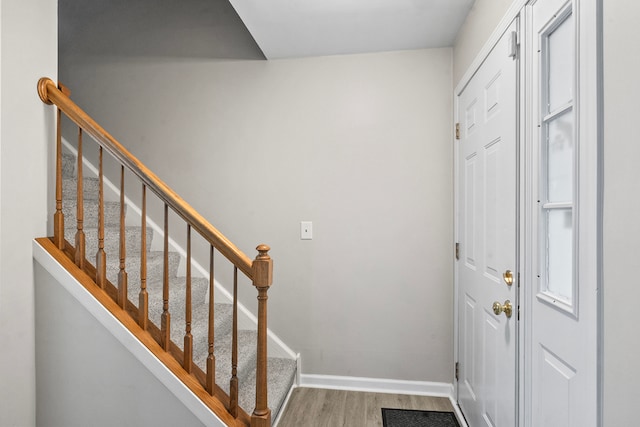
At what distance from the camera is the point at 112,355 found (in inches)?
66.6

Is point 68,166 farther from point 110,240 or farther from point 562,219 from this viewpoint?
point 562,219

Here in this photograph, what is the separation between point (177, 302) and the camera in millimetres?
2176

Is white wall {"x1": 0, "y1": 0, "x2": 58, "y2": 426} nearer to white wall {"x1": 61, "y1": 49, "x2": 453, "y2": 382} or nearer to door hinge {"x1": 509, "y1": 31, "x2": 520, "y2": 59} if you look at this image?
white wall {"x1": 61, "y1": 49, "x2": 453, "y2": 382}

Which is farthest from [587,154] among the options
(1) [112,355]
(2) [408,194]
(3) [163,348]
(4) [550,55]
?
(1) [112,355]

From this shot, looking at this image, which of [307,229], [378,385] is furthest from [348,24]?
[378,385]

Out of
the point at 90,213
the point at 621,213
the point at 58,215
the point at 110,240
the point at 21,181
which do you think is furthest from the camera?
the point at 90,213

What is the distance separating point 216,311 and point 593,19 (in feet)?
7.97

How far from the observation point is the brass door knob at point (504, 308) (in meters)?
1.44

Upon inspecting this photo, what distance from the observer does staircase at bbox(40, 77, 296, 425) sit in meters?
2.02

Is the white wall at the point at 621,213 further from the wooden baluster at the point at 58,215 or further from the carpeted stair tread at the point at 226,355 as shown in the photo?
the wooden baluster at the point at 58,215

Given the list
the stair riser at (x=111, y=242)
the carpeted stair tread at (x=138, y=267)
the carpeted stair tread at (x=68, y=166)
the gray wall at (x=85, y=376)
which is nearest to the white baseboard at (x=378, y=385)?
the gray wall at (x=85, y=376)

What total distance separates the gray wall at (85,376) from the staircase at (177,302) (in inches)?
9.6

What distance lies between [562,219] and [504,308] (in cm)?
53

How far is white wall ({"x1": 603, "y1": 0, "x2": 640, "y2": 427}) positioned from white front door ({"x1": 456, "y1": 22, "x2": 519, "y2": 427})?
1.83 ft
